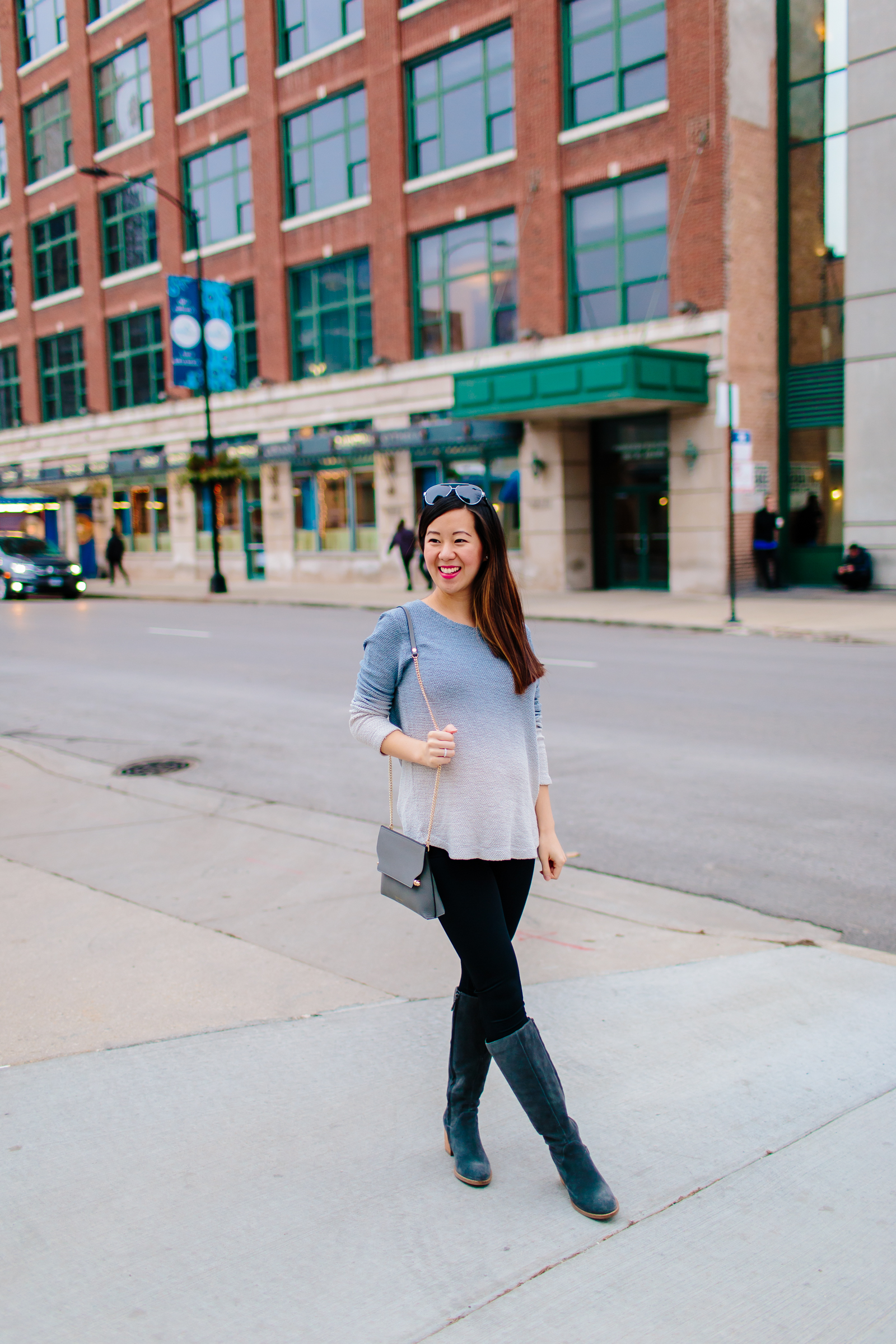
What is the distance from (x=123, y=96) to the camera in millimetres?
37094

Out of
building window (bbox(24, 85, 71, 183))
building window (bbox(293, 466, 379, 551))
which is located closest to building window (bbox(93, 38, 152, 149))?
building window (bbox(24, 85, 71, 183))

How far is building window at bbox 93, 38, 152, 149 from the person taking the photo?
36.0 metres

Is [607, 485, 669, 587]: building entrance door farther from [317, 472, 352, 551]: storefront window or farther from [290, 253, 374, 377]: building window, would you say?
[290, 253, 374, 377]: building window

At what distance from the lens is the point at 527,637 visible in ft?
10.2

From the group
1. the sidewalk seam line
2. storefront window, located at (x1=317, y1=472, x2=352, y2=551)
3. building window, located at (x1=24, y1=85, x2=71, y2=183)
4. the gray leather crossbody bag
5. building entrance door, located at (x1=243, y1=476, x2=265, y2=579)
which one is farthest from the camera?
building window, located at (x1=24, y1=85, x2=71, y2=183)

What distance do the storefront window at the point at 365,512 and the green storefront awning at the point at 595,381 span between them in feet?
21.3

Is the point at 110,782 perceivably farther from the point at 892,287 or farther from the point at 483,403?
the point at 892,287

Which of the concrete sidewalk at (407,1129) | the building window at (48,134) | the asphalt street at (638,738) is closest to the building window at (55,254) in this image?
the building window at (48,134)

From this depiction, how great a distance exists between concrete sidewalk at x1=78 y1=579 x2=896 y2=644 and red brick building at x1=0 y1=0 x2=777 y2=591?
1216 mm

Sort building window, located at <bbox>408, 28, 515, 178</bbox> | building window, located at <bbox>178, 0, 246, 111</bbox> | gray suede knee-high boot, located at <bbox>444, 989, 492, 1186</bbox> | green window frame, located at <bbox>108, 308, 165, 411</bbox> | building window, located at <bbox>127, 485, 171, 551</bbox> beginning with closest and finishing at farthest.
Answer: gray suede knee-high boot, located at <bbox>444, 989, 492, 1186</bbox> < building window, located at <bbox>408, 28, 515, 178</bbox> < building window, located at <bbox>178, 0, 246, 111</bbox> < green window frame, located at <bbox>108, 308, 165, 411</bbox> < building window, located at <bbox>127, 485, 171, 551</bbox>

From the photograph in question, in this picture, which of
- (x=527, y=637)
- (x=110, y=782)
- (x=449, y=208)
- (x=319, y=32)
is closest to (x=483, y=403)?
(x=449, y=208)

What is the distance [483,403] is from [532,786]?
2208cm

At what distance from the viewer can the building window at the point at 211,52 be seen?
32.4m

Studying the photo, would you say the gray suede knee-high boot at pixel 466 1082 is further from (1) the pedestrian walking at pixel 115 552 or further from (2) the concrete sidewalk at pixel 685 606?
(1) the pedestrian walking at pixel 115 552
